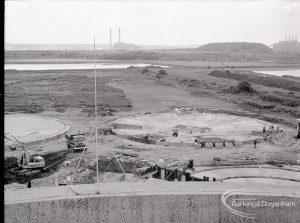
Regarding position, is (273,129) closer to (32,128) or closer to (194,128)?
(194,128)

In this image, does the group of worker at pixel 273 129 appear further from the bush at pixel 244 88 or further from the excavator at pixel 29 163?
the bush at pixel 244 88

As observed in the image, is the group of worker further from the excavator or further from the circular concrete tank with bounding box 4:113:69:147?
the excavator

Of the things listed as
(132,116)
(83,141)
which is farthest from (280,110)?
(83,141)

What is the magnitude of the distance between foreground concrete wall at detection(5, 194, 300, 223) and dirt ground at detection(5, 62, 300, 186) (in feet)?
32.1

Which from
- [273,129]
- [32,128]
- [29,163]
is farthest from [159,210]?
[273,129]

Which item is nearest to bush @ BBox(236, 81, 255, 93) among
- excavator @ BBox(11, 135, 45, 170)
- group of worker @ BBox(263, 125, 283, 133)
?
group of worker @ BBox(263, 125, 283, 133)

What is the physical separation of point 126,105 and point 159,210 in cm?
3172

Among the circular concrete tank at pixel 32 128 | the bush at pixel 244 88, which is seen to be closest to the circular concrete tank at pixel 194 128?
the circular concrete tank at pixel 32 128

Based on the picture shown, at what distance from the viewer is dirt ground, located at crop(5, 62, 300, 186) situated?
22.6 m

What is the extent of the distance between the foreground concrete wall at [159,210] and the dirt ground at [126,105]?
32.1 feet

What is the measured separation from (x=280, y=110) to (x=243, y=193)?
3066 centimetres

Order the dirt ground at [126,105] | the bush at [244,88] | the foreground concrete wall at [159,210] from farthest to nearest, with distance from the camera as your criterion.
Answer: the bush at [244,88]
the dirt ground at [126,105]
the foreground concrete wall at [159,210]

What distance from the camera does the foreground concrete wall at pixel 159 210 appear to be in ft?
27.5

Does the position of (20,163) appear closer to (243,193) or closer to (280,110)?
(243,193)
